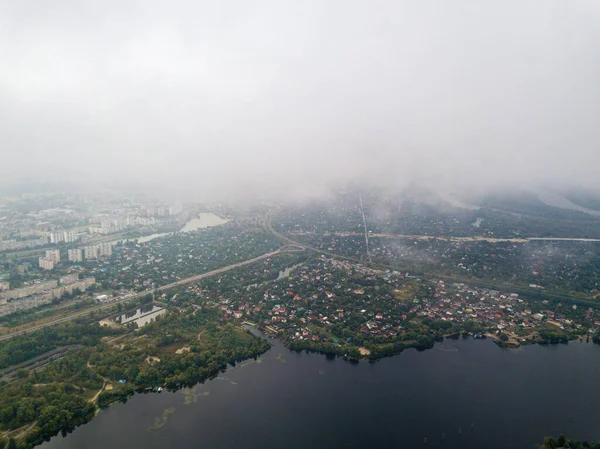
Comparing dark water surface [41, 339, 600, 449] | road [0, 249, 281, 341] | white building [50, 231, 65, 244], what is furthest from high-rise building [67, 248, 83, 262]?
dark water surface [41, 339, 600, 449]

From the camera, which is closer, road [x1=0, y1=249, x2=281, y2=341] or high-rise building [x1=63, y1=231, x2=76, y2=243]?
road [x1=0, y1=249, x2=281, y2=341]

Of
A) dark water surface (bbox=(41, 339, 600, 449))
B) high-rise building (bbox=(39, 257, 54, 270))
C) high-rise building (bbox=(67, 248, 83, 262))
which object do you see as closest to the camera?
dark water surface (bbox=(41, 339, 600, 449))

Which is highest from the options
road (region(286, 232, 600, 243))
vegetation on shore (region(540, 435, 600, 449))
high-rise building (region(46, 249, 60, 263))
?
road (region(286, 232, 600, 243))

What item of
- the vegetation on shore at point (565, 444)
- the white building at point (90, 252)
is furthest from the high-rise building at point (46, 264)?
the vegetation on shore at point (565, 444)

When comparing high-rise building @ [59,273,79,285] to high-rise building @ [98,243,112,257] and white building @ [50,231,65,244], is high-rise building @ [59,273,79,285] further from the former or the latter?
white building @ [50,231,65,244]

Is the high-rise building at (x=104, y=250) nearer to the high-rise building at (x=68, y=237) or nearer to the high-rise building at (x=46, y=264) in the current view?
the high-rise building at (x=46, y=264)

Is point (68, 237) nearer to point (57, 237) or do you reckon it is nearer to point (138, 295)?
point (57, 237)

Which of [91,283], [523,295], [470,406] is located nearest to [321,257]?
[523,295]

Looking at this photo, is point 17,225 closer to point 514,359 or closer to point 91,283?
point 91,283
